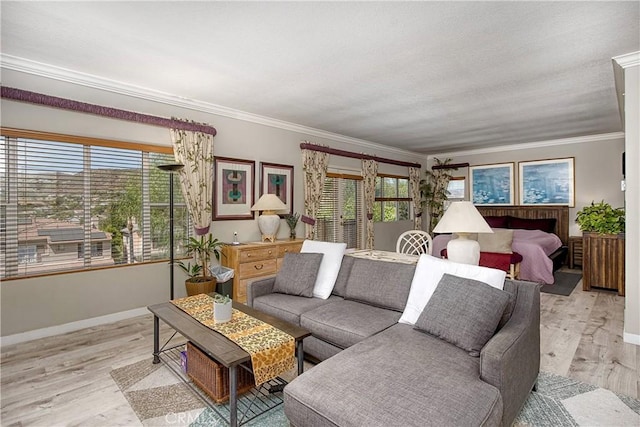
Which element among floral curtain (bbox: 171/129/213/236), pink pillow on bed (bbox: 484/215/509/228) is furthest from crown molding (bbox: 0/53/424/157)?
pink pillow on bed (bbox: 484/215/509/228)

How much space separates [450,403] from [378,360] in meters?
0.42

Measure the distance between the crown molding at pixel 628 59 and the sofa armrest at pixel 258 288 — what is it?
3675 millimetres

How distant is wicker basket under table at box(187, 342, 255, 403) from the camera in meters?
2.06

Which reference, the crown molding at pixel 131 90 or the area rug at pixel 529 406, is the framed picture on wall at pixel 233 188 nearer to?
the crown molding at pixel 131 90

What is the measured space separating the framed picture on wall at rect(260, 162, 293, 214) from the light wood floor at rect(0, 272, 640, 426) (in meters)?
2.35

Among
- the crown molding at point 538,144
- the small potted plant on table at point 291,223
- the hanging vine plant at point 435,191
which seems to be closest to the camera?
the small potted plant on table at point 291,223

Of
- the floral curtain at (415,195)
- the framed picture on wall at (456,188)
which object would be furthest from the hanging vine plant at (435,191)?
the floral curtain at (415,195)

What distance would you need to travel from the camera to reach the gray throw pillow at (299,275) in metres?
2.98

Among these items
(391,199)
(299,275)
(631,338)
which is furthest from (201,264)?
(391,199)

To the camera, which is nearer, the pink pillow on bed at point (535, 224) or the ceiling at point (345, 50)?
the ceiling at point (345, 50)

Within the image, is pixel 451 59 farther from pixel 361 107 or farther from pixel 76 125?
pixel 76 125

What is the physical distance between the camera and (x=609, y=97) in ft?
13.4

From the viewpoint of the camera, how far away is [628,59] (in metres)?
2.93

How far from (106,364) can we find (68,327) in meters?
1.06
